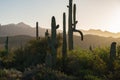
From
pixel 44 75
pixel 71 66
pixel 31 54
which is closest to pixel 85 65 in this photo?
pixel 71 66

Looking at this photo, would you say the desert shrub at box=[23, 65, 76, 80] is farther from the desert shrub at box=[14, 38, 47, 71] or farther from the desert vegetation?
the desert shrub at box=[14, 38, 47, 71]

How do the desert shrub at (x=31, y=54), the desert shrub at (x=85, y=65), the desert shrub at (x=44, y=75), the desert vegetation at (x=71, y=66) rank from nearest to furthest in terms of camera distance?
the desert shrub at (x=44, y=75), the desert vegetation at (x=71, y=66), the desert shrub at (x=85, y=65), the desert shrub at (x=31, y=54)

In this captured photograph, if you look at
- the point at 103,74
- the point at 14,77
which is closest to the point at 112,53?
the point at 103,74

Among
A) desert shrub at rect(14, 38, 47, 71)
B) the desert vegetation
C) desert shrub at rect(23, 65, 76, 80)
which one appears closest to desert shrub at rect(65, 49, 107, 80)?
the desert vegetation

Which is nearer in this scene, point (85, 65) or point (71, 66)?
point (85, 65)

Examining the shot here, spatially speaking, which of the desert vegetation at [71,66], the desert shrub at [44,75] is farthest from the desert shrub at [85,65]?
the desert shrub at [44,75]

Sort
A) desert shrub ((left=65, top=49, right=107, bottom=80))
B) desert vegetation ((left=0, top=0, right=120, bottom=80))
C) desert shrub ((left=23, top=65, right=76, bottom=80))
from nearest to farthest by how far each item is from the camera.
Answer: desert shrub ((left=23, top=65, right=76, bottom=80)) < desert vegetation ((left=0, top=0, right=120, bottom=80)) < desert shrub ((left=65, top=49, right=107, bottom=80))

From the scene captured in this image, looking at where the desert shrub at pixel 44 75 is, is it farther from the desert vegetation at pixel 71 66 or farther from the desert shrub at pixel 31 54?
the desert shrub at pixel 31 54

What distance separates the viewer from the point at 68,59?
2536cm

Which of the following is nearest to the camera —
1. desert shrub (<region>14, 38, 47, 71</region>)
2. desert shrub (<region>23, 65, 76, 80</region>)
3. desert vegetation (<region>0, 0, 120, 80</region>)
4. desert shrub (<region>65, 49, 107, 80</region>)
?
desert shrub (<region>23, 65, 76, 80</region>)

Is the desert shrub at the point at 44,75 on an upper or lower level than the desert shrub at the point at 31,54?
lower

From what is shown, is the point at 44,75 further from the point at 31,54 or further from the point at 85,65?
the point at 31,54

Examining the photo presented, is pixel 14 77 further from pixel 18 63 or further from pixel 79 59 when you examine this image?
pixel 18 63

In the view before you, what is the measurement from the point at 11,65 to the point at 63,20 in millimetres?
6938
